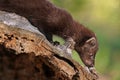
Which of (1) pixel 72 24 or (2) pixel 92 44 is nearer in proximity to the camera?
(1) pixel 72 24

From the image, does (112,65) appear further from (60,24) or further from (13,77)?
(13,77)

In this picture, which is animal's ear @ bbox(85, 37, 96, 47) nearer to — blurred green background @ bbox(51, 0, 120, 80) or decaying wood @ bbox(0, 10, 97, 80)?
decaying wood @ bbox(0, 10, 97, 80)

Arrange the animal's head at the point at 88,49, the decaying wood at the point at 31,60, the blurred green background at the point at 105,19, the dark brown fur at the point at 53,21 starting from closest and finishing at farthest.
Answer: the decaying wood at the point at 31,60, the dark brown fur at the point at 53,21, the animal's head at the point at 88,49, the blurred green background at the point at 105,19

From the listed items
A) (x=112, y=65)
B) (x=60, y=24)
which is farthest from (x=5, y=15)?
(x=112, y=65)

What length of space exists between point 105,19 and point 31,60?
4999 millimetres

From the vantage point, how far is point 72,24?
14.3 ft

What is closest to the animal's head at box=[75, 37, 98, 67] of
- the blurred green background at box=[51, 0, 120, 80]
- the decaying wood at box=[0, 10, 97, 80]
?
the decaying wood at box=[0, 10, 97, 80]

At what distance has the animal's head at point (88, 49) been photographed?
456 centimetres

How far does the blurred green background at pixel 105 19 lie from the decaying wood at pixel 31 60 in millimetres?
3349

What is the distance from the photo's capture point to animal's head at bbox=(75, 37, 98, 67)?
15.0ft

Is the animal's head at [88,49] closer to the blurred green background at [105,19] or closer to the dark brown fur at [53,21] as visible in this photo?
the dark brown fur at [53,21]

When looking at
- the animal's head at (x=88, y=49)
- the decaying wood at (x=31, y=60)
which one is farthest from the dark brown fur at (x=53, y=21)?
the decaying wood at (x=31, y=60)

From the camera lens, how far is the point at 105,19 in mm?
7984

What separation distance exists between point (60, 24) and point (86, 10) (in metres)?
3.83
